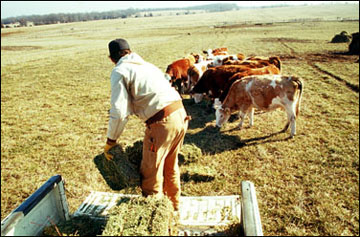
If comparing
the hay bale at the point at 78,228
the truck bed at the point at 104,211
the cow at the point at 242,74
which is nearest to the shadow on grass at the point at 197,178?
the truck bed at the point at 104,211

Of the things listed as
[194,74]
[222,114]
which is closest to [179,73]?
[194,74]

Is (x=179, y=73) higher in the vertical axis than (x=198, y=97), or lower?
higher

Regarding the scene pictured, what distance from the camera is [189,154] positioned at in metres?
5.85

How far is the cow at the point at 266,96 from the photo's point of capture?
253 inches

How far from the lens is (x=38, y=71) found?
19.3 m

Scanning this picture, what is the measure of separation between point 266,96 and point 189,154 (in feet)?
8.55

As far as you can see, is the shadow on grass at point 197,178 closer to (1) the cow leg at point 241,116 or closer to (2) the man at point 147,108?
(2) the man at point 147,108

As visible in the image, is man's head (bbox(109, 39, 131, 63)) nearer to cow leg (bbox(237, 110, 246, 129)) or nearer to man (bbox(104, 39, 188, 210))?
man (bbox(104, 39, 188, 210))

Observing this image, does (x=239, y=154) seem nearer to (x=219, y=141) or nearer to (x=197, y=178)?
(x=219, y=141)

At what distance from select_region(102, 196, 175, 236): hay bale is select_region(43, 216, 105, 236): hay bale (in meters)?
0.34

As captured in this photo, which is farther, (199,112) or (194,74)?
(194,74)

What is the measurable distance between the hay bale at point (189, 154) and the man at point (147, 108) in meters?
2.35

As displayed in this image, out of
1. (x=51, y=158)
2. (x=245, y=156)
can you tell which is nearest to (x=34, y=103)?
(x=51, y=158)

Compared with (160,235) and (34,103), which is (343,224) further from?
(34,103)
